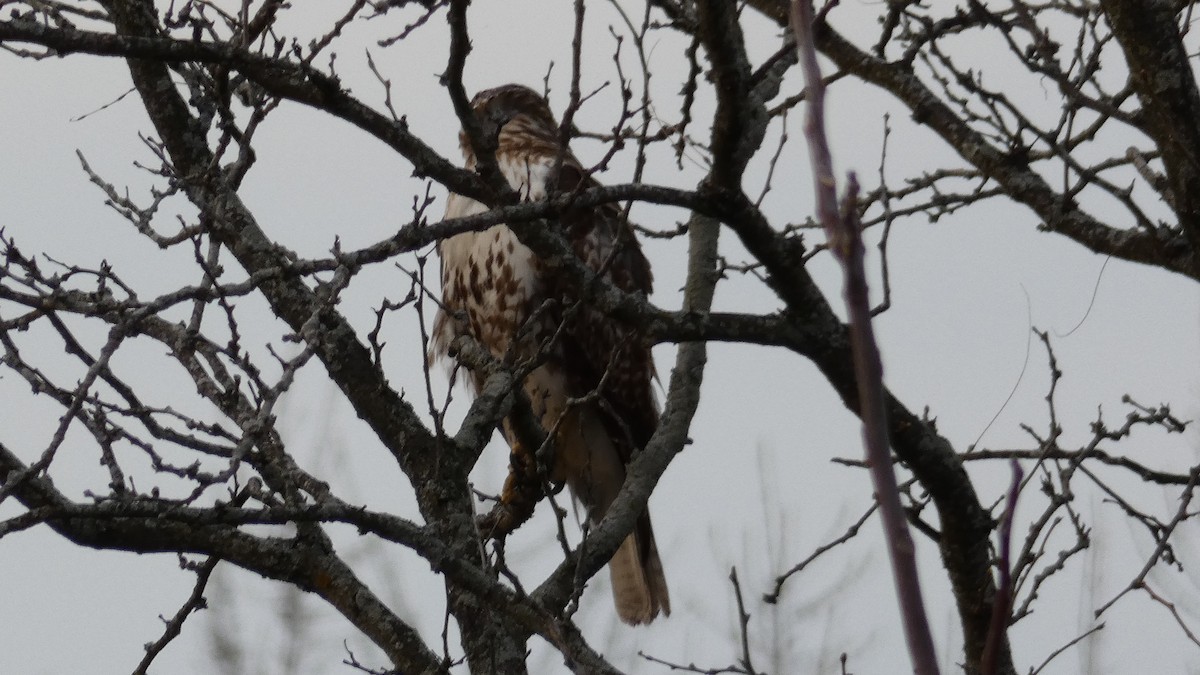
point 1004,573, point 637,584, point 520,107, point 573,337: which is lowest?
point 1004,573

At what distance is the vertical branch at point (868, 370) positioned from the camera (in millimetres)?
904

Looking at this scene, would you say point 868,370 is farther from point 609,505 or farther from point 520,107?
point 520,107

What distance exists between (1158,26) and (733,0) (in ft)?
4.54

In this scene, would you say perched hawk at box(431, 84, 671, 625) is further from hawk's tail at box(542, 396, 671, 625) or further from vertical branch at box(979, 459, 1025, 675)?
vertical branch at box(979, 459, 1025, 675)

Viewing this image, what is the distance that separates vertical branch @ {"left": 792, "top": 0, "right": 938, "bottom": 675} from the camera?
904 millimetres

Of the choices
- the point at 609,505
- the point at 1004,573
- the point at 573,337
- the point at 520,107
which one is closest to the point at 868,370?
the point at 1004,573

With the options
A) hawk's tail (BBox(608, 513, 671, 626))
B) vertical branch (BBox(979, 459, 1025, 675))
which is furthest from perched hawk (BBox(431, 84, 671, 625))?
vertical branch (BBox(979, 459, 1025, 675))

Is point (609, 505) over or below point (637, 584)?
over

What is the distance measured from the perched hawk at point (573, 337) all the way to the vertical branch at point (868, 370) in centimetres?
430

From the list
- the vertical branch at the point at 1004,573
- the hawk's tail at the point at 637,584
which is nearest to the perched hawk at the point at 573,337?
the hawk's tail at the point at 637,584

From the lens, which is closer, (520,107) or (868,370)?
(868,370)

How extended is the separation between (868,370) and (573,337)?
468 cm

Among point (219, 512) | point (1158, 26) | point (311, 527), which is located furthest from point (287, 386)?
point (1158, 26)

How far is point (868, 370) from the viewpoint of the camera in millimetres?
933
